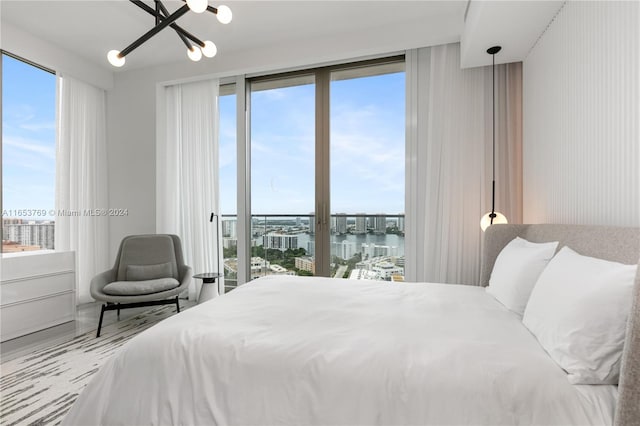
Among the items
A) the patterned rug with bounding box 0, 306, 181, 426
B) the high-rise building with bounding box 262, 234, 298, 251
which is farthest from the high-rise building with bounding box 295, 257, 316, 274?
the patterned rug with bounding box 0, 306, 181, 426

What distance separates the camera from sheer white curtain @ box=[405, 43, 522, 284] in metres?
3.05

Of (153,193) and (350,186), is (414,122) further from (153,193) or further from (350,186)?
(153,193)

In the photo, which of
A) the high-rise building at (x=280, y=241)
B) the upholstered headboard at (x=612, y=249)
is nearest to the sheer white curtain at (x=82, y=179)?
the high-rise building at (x=280, y=241)

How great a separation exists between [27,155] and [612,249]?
193 inches

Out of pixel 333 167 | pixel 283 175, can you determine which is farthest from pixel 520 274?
pixel 283 175

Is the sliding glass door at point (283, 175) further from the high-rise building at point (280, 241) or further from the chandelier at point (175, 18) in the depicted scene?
the chandelier at point (175, 18)

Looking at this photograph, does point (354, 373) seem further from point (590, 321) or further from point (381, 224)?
point (381, 224)

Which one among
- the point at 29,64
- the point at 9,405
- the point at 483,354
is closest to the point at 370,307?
the point at 483,354

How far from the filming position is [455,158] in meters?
3.15

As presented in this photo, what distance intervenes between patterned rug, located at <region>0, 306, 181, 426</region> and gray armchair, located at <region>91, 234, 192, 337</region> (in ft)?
0.82

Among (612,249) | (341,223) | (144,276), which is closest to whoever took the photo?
(612,249)

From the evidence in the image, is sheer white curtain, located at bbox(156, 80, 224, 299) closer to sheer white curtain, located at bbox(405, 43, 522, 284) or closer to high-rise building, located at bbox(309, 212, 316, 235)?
high-rise building, located at bbox(309, 212, 316, 235)

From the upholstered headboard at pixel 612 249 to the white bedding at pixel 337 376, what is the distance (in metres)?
0.12

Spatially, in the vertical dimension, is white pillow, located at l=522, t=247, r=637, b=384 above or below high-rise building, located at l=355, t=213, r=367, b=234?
below
